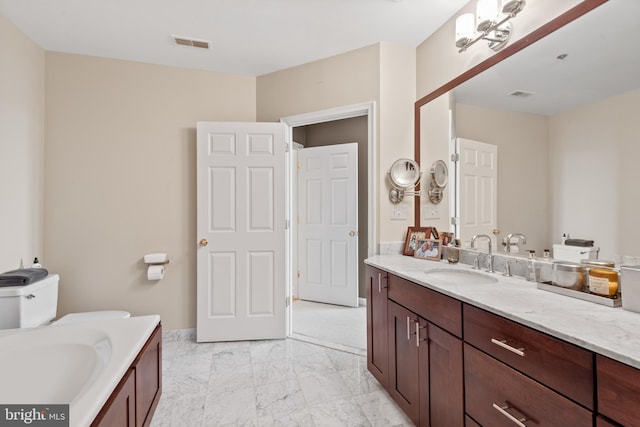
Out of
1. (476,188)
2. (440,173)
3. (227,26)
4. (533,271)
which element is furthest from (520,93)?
(227,26)

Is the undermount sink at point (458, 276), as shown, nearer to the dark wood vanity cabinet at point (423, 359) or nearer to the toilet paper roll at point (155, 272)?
the dark wood vanity cabinet at point (423, 359)

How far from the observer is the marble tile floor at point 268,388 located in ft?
5.76

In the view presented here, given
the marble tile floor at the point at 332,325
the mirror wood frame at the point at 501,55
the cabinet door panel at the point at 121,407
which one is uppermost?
the mirror wood frame at the point at 501,55

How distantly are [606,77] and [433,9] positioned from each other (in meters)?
1.21

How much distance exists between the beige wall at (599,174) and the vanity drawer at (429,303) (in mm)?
683

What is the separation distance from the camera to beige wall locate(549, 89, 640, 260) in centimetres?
123

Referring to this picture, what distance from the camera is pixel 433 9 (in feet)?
6.87

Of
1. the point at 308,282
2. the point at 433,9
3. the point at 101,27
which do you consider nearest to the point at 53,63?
the point at 101,27

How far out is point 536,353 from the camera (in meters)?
0.95

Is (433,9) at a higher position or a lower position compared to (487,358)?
higher

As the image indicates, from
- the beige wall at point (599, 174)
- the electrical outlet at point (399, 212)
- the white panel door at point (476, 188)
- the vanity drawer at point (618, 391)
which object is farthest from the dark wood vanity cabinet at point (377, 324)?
the vanity drawer at point (618, 391)

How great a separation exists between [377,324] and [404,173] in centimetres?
117

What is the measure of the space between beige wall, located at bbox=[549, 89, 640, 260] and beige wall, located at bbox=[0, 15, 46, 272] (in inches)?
133

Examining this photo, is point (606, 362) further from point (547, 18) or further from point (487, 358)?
point (547, 18)
